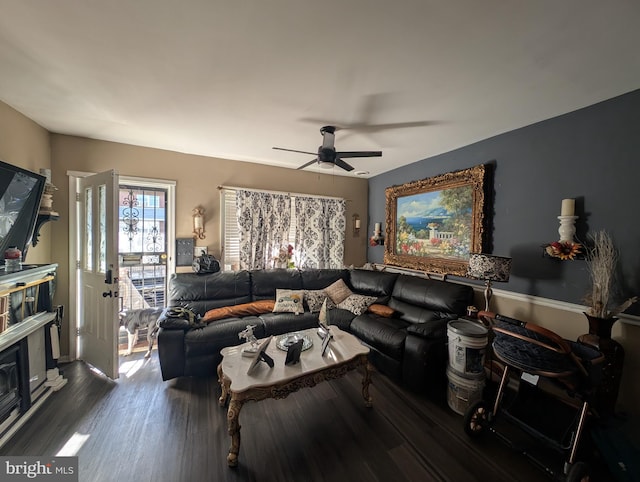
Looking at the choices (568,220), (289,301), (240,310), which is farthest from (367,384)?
(568,220)

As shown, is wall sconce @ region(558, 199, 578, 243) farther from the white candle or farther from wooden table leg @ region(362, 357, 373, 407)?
wooden table leg @ region(362, 357, 373, 407)

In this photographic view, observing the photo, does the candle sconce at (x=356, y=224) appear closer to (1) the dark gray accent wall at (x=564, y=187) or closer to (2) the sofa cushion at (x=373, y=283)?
(2) the sofa cushion at (x=373, y=283)

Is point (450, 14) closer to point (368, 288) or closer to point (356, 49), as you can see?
point (356, 49)

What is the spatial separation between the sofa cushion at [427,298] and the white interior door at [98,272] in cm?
337

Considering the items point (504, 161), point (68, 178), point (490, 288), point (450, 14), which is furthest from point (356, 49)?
point (68, 178)

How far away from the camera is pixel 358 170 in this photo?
4.21 metres

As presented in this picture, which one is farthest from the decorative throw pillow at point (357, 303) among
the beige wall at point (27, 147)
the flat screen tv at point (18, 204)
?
the beige wall at point (27, 147)

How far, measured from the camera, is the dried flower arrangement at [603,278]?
1.79 m

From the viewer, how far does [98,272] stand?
254cm

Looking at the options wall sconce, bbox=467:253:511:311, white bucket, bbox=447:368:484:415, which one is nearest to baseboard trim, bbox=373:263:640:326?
wall sconce, bbox=467:253:511:311

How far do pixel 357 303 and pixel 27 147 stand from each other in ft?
13.4

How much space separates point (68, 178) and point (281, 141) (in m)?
2.59

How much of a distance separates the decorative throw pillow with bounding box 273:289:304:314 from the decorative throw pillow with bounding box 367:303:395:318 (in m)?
0.99

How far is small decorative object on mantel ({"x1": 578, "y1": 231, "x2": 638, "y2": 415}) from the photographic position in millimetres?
1725
